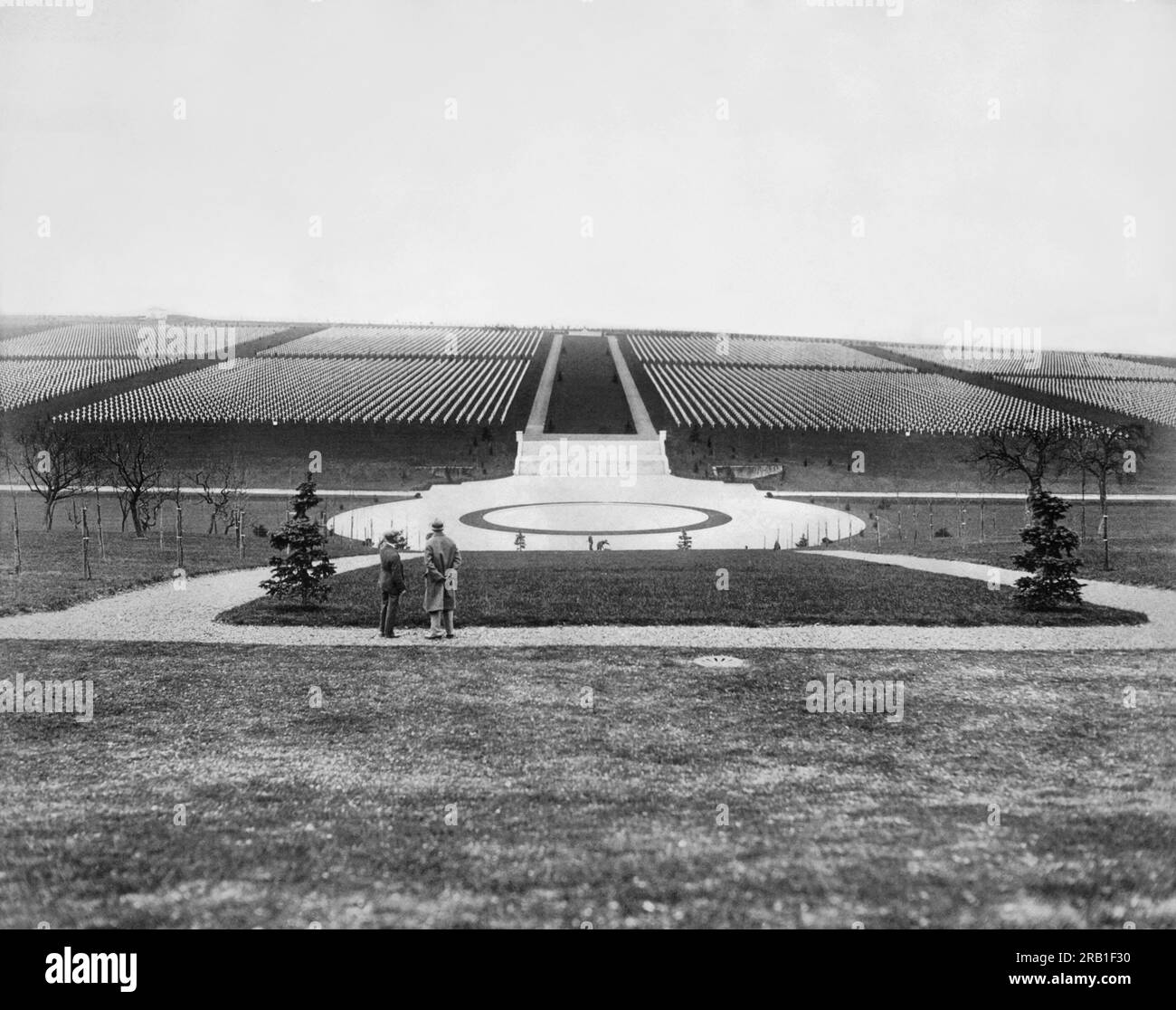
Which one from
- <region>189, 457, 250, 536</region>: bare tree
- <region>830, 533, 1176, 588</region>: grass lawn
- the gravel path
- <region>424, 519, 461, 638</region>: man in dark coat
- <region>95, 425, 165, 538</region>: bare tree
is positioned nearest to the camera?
the gravel path

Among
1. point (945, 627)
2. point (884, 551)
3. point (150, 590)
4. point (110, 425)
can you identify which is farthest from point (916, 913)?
point (110, 425)

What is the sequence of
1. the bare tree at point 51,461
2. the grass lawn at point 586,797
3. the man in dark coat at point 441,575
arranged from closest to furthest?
the grass lawn at point 586,797 → the man in dark coat at point 441,575 → the bare tree at point 51,461

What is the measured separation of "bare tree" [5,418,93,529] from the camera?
2338cm

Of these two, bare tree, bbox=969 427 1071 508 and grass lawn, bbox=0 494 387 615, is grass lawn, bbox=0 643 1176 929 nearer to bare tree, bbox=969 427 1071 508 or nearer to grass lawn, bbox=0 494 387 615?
grass lawn, bbox=0 494 387 615

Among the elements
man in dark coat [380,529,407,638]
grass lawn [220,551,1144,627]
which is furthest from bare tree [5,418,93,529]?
man in dark coat [380,529,407,638]

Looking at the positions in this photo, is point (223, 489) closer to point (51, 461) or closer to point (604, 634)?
point (51, 461)

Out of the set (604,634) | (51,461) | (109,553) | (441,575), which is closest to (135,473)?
(51,461)

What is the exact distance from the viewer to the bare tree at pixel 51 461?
2338cm

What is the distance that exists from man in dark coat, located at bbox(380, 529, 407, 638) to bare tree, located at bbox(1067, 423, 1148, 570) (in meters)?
14.3

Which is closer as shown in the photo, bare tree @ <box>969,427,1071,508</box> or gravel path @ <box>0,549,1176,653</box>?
gravel path @ <box>0,549,1176,653</box>

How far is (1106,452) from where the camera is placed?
63.4 feet

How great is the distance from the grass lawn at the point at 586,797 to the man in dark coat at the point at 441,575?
181cm

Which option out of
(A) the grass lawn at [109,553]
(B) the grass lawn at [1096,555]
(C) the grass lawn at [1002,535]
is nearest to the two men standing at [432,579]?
(A) the grass lawn at [109,553]

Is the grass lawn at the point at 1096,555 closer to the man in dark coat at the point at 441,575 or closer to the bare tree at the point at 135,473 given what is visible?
the man in dark coat at the point at 441,575
